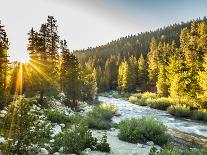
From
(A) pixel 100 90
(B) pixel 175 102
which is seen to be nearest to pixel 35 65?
(B) pixel 175 102

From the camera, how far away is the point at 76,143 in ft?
47.3

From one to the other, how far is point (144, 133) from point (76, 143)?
6604 mm

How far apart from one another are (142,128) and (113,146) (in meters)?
3.28

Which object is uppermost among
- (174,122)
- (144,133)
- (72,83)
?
(72,83)

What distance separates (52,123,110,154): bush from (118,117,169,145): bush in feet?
13.5

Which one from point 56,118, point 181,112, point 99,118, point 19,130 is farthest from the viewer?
point 181,112

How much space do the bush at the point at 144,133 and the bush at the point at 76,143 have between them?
4127 millimetres

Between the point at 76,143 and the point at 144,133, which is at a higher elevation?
the point at 76,143

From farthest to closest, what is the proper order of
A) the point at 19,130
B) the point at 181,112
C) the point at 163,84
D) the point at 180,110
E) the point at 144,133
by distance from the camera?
the point at 163,84
the point at 180,110
the point at 181,112
the point at 144,133
the point at 19,130

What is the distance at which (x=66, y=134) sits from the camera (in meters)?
14.6

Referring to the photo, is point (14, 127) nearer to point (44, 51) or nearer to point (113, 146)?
point (113, 146)

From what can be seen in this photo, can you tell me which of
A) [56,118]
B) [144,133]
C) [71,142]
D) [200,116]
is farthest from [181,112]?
[71,142]

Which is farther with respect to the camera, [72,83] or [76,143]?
[72,83]

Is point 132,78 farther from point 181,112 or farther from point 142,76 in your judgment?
point 181,112
